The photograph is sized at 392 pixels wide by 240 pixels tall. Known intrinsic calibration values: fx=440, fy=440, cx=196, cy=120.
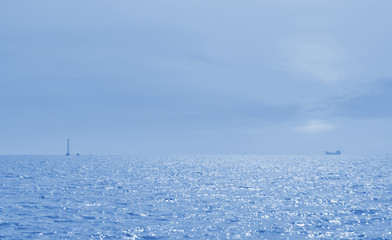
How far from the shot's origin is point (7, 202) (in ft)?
217

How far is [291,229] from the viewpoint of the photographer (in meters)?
47.2

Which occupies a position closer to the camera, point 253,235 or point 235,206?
point 253,235

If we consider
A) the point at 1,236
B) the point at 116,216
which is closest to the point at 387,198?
the point at 116,216

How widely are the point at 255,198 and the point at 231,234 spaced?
106 feet

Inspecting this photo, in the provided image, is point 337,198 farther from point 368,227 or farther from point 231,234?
point 231,234

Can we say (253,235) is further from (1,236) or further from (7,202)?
(7,202)

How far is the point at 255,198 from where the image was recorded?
76.1m

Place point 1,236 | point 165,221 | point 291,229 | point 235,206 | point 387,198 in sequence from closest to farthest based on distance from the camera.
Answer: point 1,236
point 291,229
point 165,221
point 235,206
point 387,198

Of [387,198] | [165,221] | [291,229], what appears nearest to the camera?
[291,229]

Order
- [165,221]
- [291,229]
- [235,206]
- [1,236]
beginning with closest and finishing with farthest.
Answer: [1,236]
[291,229]
[165,221]
[235,206]

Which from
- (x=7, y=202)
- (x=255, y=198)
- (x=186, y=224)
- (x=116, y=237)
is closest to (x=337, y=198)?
(x=255, y=198)

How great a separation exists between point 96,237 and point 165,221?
1072cm

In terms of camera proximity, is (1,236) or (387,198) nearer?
(1,236)

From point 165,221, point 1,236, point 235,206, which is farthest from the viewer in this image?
point 235,206
